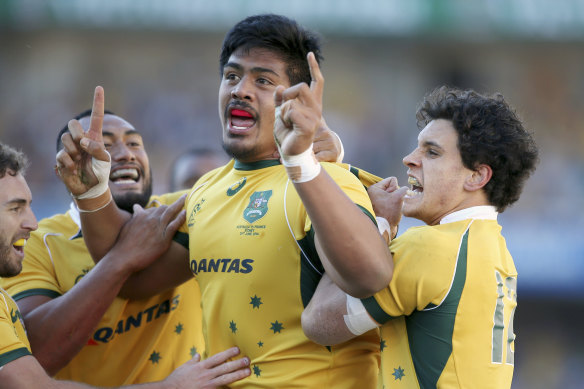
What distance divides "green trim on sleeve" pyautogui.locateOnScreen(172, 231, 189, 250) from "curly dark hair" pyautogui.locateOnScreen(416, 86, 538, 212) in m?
1.53

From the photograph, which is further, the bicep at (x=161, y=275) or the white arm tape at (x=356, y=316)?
the bicep at (x=161, y=275)

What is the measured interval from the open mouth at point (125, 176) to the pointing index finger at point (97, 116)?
1.02m

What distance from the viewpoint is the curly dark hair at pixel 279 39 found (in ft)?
11.8

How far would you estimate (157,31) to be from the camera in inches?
592

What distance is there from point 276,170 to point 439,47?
496 inches

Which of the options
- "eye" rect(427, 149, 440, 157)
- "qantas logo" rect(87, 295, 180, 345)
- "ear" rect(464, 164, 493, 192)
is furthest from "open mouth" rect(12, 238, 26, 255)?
"ear" rect(464, 164, 493, 192)

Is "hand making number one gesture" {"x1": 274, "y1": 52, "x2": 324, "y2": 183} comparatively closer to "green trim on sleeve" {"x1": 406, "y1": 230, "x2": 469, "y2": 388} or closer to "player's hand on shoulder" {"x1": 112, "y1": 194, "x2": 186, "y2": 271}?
"green trim on sleeve" {"x1": 406, "y1": 230, "x2": 469, "y2": 388}

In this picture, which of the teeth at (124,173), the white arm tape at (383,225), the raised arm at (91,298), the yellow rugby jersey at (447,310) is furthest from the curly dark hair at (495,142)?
the teeth at (124,173)

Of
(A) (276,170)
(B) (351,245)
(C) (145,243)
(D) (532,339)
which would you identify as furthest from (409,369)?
(D) (532,339)

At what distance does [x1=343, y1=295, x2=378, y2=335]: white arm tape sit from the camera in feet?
9.88

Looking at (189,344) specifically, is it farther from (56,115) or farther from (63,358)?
(56,115)

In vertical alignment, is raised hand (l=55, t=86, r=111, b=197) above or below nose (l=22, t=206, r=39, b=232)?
above

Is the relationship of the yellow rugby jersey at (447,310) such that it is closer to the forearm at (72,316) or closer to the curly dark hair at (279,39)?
the curly dark hair at (279,39)

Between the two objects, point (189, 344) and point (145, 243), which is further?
point (189, 344)
